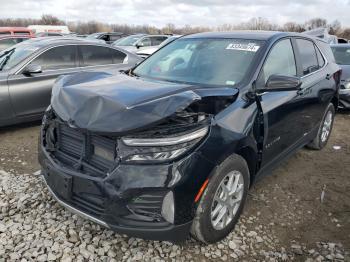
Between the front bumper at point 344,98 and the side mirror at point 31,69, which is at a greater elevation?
Result: the side mirror at point 31,69

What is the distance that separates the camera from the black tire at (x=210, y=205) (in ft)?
8.34

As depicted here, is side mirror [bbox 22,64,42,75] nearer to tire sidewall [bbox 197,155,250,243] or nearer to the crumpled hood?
the crumpled hood

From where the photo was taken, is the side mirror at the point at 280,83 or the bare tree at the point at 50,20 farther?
the bare tree at the point at 50,20

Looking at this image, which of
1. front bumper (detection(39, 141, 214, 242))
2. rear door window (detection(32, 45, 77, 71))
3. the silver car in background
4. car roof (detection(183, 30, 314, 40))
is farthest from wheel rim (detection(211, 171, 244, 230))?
rear door window (detection(32, 45, 77, 71))

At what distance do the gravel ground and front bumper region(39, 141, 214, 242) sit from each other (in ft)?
1.43

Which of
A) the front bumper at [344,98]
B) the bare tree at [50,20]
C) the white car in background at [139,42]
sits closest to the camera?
the front bumper at [344,98]

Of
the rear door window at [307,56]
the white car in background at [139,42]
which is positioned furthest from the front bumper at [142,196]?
the white car in background at [139,42]

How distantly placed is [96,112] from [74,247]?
117cm

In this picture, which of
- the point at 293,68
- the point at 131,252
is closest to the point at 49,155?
the point at 131,252

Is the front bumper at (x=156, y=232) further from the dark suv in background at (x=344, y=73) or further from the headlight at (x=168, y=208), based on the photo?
the dark suv in background at (x=344, y=73)

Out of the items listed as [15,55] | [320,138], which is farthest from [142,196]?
[15,55]

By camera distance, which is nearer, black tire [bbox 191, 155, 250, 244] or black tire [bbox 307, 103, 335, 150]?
black tire [bbox 191, 155, 250, 244]

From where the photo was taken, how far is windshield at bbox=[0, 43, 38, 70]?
5.64 metres

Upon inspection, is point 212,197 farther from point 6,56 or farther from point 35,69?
point 6,56
